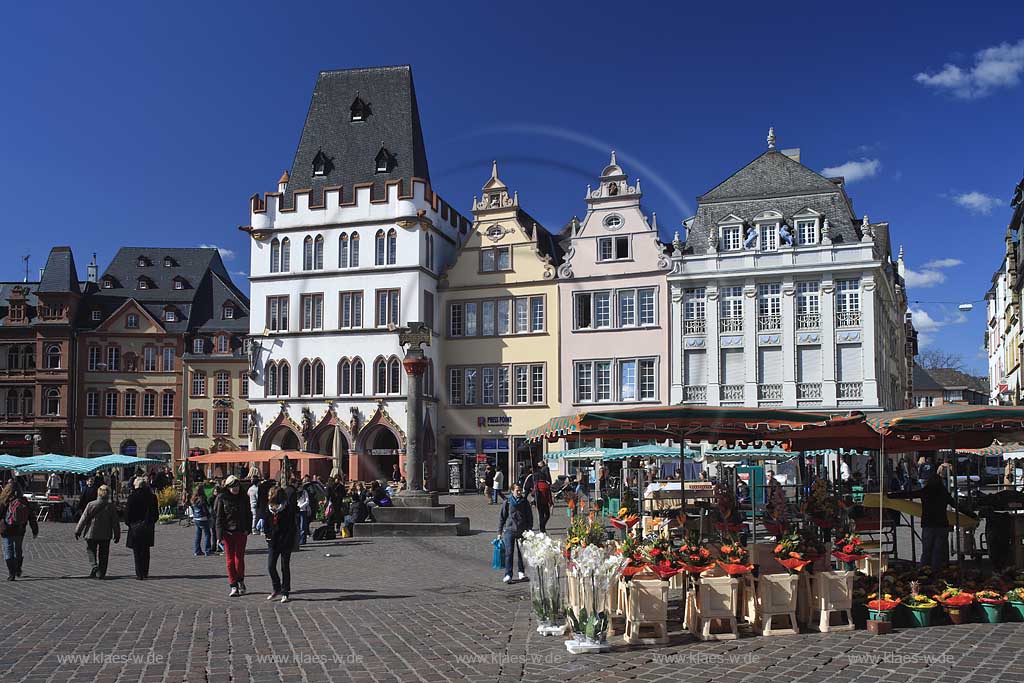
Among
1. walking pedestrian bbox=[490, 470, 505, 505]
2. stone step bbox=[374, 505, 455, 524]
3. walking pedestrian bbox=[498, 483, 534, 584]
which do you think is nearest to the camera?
walking pedestrian bbox=[498, 483, 534, 584]

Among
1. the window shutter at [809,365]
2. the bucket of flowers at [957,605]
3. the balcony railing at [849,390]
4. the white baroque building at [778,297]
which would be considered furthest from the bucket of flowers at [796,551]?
the window shutter at [809,365]

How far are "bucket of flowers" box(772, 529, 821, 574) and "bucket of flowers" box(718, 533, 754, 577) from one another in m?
0.38

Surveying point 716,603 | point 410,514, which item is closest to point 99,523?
point 410,514

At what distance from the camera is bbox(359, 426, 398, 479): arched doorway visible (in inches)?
1962

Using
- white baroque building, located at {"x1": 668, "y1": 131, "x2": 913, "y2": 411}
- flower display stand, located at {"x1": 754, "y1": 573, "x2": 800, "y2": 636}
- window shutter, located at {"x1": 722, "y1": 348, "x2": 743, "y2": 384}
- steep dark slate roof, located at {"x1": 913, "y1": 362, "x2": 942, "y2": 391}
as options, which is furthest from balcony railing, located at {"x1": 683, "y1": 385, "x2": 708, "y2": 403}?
steep dark slate roof, located at {"x1": 913, "y1": 362, "x2": 942, "y2": 391}

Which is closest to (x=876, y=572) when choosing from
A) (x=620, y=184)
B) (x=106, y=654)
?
(x=106, y=654)

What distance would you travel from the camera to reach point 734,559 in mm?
11469

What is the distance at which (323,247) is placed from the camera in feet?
170

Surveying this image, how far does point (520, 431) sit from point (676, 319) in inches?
380

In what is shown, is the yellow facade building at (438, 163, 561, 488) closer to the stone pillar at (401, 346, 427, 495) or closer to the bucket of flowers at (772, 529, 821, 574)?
the stone pillar at (401, 346, 427, 495)

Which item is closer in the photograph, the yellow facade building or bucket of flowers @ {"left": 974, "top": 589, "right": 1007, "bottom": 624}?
bucket of flowers @ {"left": 974, "top": 589, "right": 1007, "bottom": 624}

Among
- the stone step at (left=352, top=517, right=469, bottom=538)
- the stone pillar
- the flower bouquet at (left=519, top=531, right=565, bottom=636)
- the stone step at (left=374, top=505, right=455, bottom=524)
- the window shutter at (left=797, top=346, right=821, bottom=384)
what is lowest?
the stone step at (left=352, top=517, right=469, bottom=538)

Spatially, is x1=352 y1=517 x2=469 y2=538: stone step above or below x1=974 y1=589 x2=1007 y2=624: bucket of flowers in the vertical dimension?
below

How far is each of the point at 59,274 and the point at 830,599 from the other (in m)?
64.6
